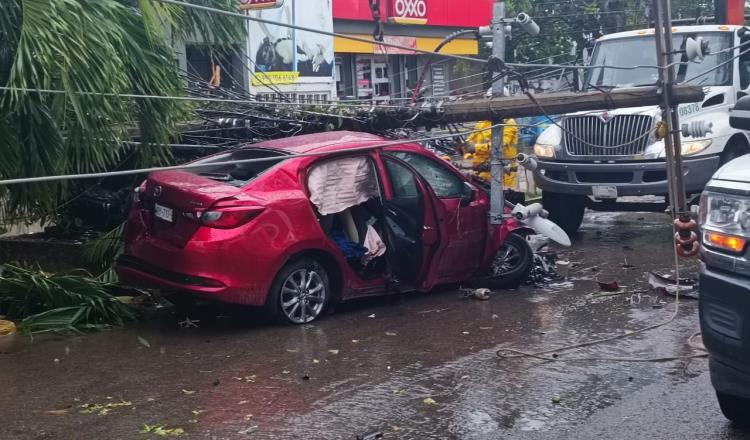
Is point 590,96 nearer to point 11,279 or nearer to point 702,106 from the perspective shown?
point 702,106

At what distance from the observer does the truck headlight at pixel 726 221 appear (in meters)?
4.67

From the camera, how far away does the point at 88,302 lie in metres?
8.16

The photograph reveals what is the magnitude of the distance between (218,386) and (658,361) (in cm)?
309

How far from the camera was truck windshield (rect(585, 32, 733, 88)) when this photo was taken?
12.5 m

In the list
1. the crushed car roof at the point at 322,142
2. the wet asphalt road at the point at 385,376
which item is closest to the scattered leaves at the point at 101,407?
the wet asphalt road at the point at 385,376

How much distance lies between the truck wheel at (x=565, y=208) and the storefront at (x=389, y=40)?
381 inches

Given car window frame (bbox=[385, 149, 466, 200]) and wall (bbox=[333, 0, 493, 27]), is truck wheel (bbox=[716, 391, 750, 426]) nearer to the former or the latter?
car window frame (bbox=[385, 149, 466, 200])

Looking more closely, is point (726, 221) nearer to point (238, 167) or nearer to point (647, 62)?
point (238, 167)

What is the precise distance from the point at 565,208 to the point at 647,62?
224cm

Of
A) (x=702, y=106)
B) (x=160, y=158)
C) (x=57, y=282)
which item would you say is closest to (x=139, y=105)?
(x=160, y=158)

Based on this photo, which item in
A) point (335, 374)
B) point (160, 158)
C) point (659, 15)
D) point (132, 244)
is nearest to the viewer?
point (335, 374)

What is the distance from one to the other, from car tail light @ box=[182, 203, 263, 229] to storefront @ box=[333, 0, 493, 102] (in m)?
14.8

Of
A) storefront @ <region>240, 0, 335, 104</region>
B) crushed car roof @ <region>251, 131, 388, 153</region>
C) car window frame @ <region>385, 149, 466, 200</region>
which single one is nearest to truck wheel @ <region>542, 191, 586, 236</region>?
car window frame @ <region>385, 149, 466, 200</region>

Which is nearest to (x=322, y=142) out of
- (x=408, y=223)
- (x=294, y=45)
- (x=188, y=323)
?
(x=408, y=223)
